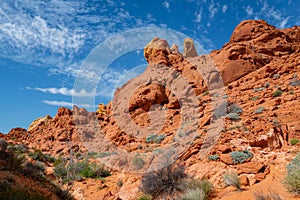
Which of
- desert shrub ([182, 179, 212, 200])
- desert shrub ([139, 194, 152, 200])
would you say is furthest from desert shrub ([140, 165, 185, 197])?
desert shrub ([182, 179, 212, 200])

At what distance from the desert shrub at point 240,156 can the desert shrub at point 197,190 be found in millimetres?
1550

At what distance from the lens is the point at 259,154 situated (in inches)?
307

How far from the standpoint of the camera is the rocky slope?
8102 mm

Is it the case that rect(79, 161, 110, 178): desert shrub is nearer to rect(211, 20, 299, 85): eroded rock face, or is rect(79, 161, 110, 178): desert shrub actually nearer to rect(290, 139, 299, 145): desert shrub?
rect(290, 139, 299, 145): desert shrub

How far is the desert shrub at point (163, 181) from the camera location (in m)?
7.57

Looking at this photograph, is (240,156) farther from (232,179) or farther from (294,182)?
(294,182)

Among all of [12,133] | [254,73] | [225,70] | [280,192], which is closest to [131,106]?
[225,70]

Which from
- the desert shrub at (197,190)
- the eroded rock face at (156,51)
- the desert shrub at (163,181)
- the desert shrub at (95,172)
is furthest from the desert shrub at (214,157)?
the eroded rock face at (156,51)

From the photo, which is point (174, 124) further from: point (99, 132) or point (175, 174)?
point (99, 132)

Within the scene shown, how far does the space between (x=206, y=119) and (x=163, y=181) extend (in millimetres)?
5957

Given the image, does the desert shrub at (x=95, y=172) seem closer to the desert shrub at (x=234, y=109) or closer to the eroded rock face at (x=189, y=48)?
the desert shrub at (x=234, y=109)

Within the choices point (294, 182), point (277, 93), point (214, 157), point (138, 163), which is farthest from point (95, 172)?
point (277, 93)

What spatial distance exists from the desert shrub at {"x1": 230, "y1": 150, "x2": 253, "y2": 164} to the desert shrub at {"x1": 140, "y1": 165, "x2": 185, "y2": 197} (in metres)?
1.89

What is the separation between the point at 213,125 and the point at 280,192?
253 inches
